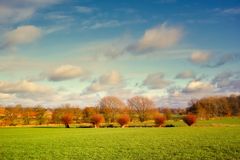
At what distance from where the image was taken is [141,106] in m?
136

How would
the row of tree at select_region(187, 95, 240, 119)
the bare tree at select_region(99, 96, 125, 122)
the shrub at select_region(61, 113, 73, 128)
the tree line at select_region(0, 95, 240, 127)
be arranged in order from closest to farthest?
the shrub at select_region(61, 113, 73, 128) → the tree line at select_region(0, 95, 240, 127) → the bare tree at select_region(99, 96, 125, 122) → the row of tree at select_region(187, 95, 240, 119)

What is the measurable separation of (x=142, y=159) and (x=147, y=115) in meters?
106

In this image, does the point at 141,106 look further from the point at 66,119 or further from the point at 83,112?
the point at 66,119

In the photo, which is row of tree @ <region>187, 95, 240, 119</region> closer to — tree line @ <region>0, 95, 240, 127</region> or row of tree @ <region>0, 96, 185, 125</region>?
tree line @ <region>0, 95, 240, 127</region>

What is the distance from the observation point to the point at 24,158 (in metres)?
26.0

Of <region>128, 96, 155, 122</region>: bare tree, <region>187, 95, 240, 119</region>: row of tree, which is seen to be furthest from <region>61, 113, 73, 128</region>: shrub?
<region>187, 95, 240, 119</region>: row of tree

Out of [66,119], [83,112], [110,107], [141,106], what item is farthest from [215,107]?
[66,119]

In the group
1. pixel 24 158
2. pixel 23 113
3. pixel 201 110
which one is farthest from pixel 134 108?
pixel 24 158

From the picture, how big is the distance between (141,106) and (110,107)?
15366mm

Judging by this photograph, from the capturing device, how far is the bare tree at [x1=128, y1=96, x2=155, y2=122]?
132800 mm

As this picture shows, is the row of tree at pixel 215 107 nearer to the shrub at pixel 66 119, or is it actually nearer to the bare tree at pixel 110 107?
the bare tree at pixel 110 107

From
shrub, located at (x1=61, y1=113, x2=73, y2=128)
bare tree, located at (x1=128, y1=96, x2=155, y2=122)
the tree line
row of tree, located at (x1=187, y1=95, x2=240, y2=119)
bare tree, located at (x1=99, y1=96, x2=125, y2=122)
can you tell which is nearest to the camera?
shrub, located at (x1=61, y1=113, x2=73, y2=128)

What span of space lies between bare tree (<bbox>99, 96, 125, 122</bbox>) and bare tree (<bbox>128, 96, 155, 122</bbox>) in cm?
511

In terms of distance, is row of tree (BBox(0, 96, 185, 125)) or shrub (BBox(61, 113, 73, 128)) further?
row of tree (BBox(0, 96, 185, 125))
